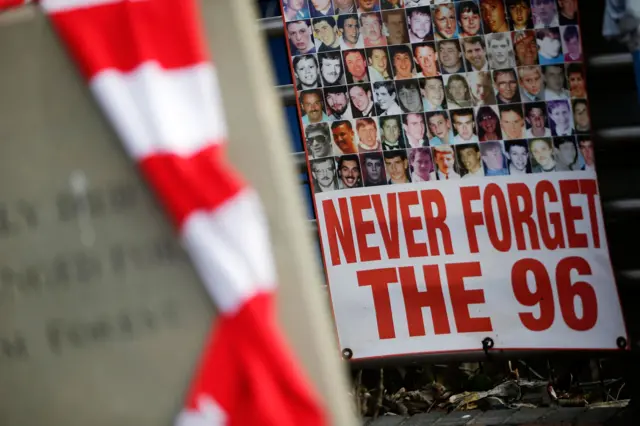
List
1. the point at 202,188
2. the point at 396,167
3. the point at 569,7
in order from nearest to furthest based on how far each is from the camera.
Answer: the point at 202,188 < the point at 569,7 < the point at 396,167

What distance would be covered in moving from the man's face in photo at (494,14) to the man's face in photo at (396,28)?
25 centimetres

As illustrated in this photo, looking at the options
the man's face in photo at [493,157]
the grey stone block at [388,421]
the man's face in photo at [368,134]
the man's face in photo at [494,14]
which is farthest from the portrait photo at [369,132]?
the grey stone block at [388,421]

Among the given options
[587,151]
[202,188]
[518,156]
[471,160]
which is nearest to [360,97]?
[471,160]

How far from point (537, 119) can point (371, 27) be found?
61 centimetres

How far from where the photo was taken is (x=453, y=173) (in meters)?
2.54

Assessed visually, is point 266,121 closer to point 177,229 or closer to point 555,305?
point 177,229

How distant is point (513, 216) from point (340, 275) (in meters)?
0.59

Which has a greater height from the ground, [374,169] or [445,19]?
[445,19]

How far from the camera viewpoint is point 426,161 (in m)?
2.54

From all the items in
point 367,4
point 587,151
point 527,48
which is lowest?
point 587,151

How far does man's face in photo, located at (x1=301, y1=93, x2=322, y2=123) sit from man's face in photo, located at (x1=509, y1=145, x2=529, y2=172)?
24.7 inches

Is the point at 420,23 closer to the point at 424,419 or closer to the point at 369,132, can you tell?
the point at 369,132

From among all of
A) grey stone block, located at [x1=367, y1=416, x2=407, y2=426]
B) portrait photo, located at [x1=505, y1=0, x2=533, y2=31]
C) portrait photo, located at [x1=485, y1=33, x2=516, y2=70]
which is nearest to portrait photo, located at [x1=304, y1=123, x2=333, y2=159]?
portrait photo, located at [x1=485, y1=33, x2=516, y2=70]

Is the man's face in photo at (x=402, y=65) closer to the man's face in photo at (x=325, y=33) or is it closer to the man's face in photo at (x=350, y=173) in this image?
the man's face in photo at (x=325, y=33)
